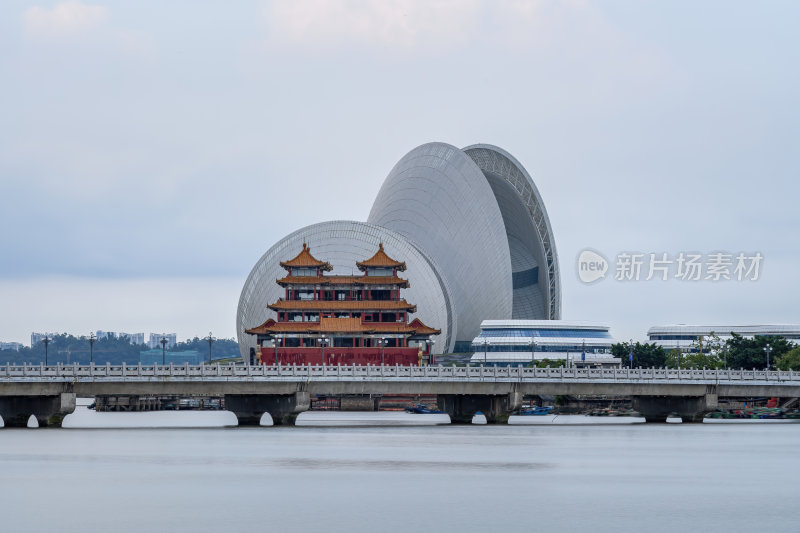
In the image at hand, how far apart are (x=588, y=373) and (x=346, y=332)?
53.2m

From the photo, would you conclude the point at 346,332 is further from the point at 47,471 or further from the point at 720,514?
the point at 720,514

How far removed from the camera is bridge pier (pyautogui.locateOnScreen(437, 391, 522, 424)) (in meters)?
107

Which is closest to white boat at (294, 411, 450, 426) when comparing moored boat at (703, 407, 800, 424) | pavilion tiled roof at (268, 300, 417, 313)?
pavilion tiled roof at (268, 300, 417, 313)

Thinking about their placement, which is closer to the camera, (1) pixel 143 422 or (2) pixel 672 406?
(2) pixel 672 406

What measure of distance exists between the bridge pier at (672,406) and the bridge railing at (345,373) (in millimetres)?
3009

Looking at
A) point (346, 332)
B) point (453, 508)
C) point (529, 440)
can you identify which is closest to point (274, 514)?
point (453, 508)

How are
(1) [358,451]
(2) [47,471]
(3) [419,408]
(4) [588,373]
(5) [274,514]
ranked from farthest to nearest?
(3) [419,408] → (4) [588,373] → (1) [358,451] → (2) [47,471] → (5) [274,514]

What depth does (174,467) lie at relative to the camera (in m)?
66.2

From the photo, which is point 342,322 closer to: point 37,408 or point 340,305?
point 340,305

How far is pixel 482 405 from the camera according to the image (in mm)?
113000

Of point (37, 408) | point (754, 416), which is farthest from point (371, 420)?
point (37, 408)

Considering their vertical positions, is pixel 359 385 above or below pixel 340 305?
below

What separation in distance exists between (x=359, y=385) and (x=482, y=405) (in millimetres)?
15907

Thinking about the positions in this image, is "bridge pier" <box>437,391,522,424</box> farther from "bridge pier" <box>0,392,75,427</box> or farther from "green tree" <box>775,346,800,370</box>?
"green tree" <box>775,346,800,370</box>
